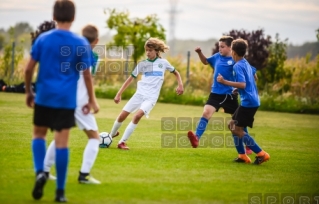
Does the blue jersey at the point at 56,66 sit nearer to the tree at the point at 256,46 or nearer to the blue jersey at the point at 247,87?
the blue jersey at the point at 247,87

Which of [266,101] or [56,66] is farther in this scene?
[266,101]

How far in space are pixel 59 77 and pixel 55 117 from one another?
0.44 meters

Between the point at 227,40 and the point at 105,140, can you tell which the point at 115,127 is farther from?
the point at 227,40

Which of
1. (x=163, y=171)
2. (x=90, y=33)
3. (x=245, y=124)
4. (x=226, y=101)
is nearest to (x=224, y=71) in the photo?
(x=226, y=101)

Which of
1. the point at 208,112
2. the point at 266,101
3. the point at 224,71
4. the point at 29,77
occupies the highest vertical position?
the point at 29,77

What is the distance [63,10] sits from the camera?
677cm

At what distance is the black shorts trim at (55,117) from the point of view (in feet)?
22.0

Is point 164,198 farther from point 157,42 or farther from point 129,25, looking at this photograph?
point 129,25

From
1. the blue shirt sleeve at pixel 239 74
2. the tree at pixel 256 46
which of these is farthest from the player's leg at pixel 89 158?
the tree at pixel 256 46

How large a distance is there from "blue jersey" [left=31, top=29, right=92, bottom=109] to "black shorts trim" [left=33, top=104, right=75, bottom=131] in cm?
6

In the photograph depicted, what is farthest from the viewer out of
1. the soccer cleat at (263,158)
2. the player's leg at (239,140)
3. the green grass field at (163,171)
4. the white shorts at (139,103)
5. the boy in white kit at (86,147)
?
Answer: the white shorts at (139,103)

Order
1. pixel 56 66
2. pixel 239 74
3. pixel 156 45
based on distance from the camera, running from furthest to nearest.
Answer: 1. pixel 156 45
2. pixel 239 74
3. pixel 56 66

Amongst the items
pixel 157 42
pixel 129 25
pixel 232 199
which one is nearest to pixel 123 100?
pixel 129 25

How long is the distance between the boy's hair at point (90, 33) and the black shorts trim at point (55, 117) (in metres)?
1.48
